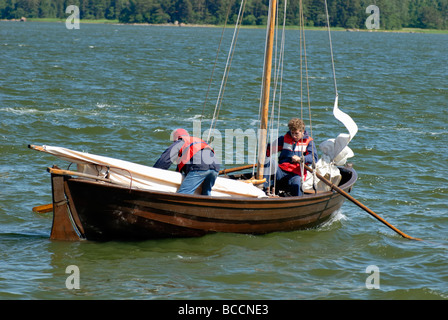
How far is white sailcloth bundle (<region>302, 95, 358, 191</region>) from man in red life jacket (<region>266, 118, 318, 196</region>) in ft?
1.53

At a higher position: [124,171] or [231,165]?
[124,171]

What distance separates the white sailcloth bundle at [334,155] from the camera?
39.1 ft

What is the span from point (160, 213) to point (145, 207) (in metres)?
0.27

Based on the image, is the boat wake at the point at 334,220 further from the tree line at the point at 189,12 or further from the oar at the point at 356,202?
the tree line at the point at 189,12

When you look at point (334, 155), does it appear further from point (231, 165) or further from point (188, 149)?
point (231, 165)

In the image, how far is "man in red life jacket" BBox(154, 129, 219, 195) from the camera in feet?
32.6

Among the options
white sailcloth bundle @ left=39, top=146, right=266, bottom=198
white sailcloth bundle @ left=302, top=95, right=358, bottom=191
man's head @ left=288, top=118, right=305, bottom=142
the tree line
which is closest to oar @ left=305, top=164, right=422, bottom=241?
white sailcloth bundle @ left=302, top=95, right=358, bottom=191

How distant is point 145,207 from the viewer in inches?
380

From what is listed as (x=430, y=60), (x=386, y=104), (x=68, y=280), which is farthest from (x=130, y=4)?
(x=68, y=280)

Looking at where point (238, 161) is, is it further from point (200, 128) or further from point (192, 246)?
point (192, 246)

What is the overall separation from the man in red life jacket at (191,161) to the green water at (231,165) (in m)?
0.92

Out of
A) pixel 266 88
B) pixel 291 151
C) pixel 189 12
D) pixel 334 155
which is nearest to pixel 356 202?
pixel 291 151

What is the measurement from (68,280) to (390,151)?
1191 centimetres
